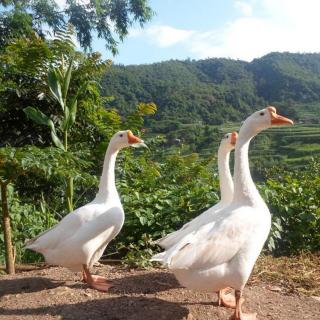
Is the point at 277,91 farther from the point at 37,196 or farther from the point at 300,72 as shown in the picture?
the point at 37,196

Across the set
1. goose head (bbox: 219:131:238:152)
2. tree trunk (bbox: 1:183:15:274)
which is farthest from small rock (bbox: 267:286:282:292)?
tree trunk (bbox: 1:183:15:274)

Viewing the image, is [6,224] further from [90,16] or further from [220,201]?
[90,16]

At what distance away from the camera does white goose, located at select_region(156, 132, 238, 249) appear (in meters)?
4.17

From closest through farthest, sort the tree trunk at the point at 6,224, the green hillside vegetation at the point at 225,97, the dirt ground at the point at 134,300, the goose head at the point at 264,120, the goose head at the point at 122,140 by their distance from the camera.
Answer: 1. the dirt ground at the point at 134,300
2. the goose head at the point at 264,120
3. the tree trunk at the point at 6,224
4. the goose head at the point at 122,140
5. the green hillside vegetation at the point at 225,97

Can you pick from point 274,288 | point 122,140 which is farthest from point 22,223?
point 274,288

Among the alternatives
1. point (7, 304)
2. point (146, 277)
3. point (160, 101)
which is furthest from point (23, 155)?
point (160, 101)

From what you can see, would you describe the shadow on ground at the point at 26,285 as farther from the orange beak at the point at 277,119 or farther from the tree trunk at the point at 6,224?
the orange beak at the point at 277,119

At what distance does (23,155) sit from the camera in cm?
446

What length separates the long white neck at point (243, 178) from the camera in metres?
3.82

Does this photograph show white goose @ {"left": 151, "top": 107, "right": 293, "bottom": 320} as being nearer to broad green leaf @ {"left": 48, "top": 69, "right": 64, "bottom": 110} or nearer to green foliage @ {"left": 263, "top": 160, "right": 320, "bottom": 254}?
green foliage @ {"left": 263, "top": 160, "right": 320, "bottom": 254}

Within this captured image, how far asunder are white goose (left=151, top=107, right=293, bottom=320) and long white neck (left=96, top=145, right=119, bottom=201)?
1361mm

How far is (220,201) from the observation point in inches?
200

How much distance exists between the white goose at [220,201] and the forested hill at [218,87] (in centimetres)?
1565

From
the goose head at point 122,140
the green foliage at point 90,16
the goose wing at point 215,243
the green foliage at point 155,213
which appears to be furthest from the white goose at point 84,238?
the green foliage at point 90,16
